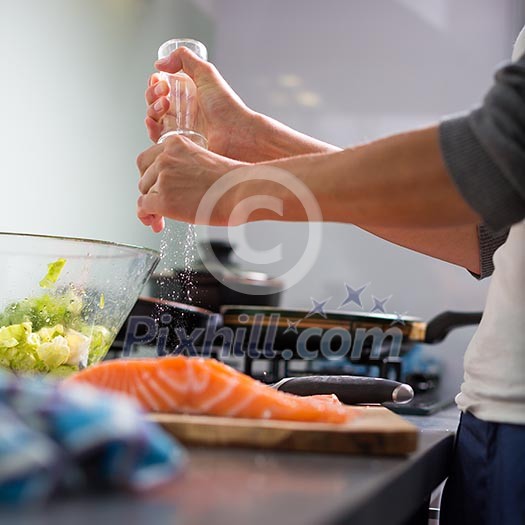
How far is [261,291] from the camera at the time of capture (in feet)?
10.0

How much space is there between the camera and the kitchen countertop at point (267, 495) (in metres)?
0.35

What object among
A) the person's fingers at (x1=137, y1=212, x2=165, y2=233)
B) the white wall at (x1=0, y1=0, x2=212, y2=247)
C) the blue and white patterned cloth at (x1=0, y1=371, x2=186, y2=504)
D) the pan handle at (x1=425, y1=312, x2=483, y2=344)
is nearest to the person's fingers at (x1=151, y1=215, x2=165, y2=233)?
the person's fingers at (x1=137, y1=212, x2=165, y2=233)

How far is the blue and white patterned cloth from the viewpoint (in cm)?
34

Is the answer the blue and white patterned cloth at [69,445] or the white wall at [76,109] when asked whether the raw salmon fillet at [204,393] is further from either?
the white wall at [76,109]

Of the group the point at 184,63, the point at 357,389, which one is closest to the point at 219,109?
the point at 184,63

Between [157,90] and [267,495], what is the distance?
2.53 feet

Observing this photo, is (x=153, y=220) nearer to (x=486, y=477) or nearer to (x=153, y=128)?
(x=153, y=128)

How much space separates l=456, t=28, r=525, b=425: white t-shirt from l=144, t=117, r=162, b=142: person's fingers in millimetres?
524

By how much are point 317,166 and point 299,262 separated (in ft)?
10.4

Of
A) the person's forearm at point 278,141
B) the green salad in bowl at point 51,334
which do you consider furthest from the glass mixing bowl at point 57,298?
the person's forearm at point 278,141

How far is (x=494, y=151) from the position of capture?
0.61 meters

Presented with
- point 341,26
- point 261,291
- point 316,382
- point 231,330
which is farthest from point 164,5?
point 316,382

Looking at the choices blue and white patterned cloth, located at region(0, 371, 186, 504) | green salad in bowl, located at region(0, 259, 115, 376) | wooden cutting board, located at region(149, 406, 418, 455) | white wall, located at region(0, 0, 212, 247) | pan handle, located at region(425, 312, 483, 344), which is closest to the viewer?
blue and white patterned cloth, located at region(0, 371, 186, 504)

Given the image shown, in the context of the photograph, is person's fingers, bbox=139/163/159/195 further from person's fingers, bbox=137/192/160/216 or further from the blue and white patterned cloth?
the blue and white patterned cloth
